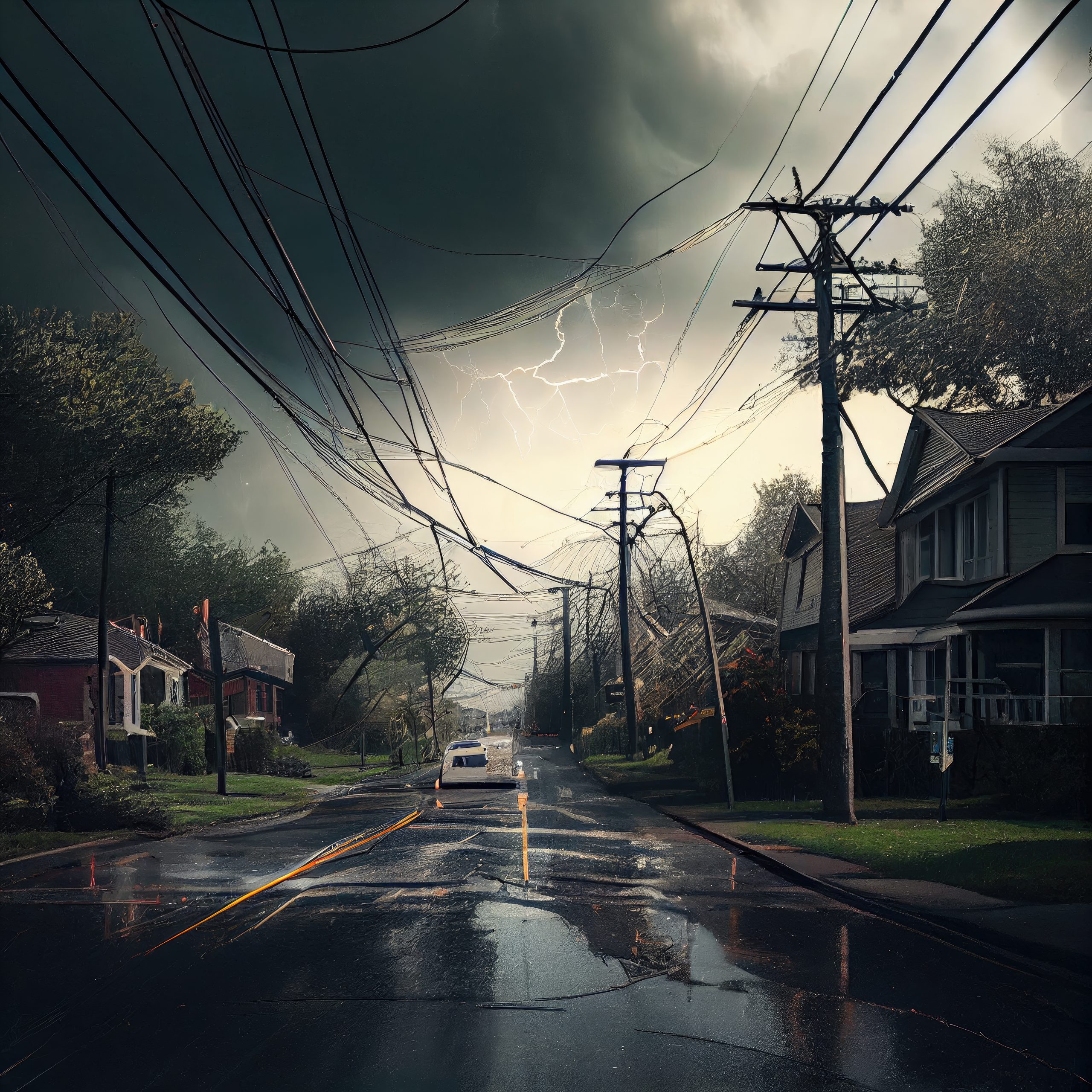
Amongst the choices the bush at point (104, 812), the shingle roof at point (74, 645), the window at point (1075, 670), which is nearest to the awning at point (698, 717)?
the window at point (1075, 670)

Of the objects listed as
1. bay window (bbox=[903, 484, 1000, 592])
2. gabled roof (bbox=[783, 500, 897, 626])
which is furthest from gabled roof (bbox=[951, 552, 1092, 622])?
gabled roof (bbox=[783, 500, 897, 626])

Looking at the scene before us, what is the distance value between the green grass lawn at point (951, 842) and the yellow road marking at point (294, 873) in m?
5.78

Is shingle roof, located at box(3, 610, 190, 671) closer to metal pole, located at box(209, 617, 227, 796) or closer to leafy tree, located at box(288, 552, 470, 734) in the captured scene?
metal pole, located at box(209, 617, 227, 796)

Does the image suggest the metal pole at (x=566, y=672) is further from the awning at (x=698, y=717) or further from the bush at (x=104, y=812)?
the bush at (x=104, y=812)

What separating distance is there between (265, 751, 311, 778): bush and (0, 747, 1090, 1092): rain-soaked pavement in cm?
3147

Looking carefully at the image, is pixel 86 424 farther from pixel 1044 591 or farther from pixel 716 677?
pixel 1044 591

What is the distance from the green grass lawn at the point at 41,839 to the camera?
57.4 feet

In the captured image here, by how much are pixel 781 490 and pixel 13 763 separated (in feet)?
189

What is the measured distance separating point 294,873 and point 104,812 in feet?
28.6

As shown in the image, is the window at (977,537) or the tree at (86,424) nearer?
the window at (977,537)

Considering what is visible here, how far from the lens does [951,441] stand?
25812mm

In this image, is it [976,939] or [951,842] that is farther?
[951,842]

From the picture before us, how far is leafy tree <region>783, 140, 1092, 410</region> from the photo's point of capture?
111 feet

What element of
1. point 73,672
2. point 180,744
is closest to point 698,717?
point 180,744
